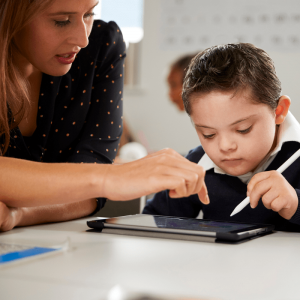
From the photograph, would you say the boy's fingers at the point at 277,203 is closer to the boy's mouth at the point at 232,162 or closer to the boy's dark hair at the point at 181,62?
the boy's mouth at the point at 232,162

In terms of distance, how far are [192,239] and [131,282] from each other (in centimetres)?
24

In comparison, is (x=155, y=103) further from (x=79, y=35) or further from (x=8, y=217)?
(x=8, y=217)

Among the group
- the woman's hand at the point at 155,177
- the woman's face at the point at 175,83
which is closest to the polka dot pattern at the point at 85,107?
the woman's hand at the point at 155,177

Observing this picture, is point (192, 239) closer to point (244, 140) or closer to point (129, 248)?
point (129, 248)

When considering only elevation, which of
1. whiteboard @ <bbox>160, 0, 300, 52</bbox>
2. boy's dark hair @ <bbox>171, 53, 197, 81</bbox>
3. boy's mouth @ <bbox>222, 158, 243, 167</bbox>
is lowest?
boy's mouth @ <bbox>222, 158, 243, 167</bbox>

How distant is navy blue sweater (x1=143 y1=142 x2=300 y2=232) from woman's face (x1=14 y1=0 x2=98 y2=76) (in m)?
0.45

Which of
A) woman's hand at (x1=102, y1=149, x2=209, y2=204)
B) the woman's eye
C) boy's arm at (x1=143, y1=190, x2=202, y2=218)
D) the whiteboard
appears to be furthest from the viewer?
the whiteboard

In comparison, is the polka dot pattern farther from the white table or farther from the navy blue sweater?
the white table

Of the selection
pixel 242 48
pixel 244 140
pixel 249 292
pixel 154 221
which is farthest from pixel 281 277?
pixel 242 48

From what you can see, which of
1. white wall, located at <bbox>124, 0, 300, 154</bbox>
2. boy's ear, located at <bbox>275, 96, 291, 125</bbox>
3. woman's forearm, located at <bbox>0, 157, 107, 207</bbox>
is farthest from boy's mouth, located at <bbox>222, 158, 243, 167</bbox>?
white wall, located at <bbox>124, 0, 300, 154</bbox>

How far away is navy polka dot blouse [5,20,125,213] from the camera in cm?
105

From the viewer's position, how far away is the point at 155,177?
0.63m

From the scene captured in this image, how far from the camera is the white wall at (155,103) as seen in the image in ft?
11.5

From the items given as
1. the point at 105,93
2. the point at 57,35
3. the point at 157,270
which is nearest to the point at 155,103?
the point at 105,93
